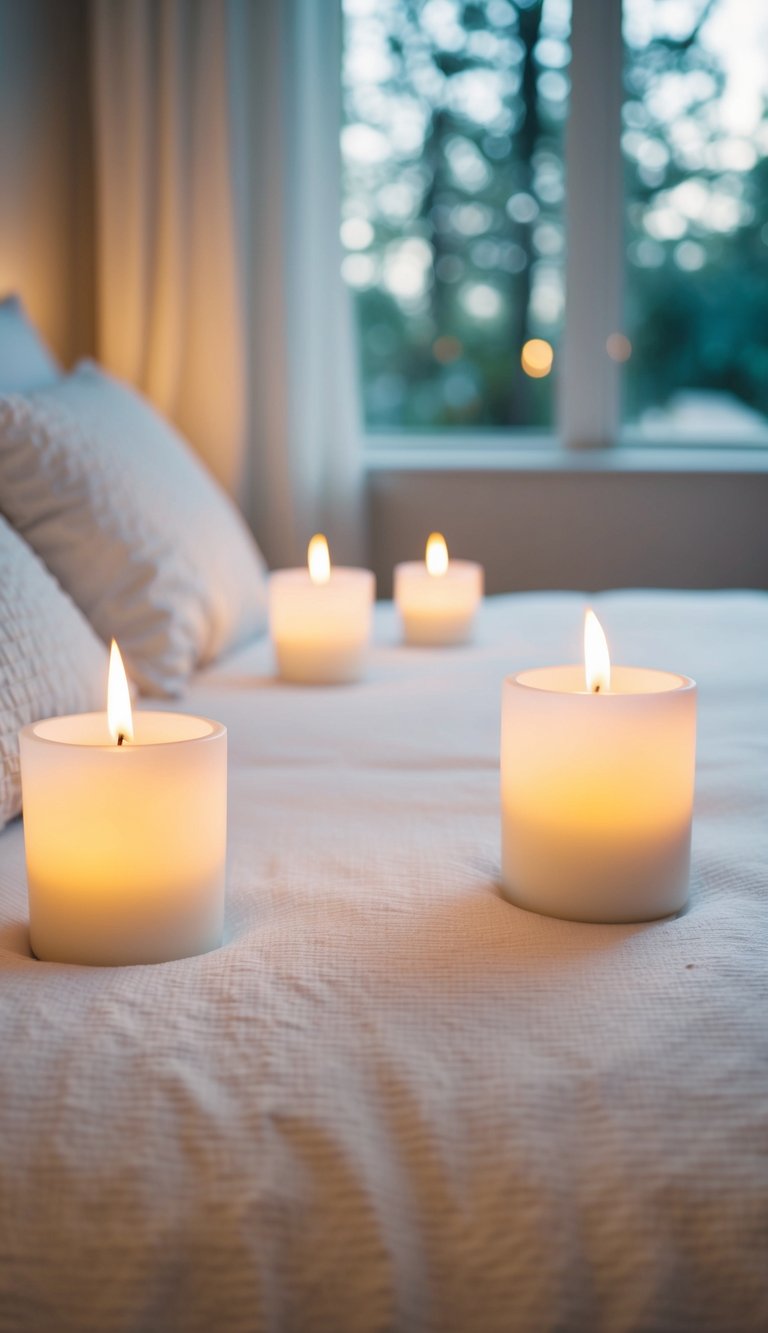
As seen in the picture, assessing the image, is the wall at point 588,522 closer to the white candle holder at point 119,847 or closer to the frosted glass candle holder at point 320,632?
the frosted glass candle holder at point 320,632

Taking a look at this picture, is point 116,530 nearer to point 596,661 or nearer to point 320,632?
point 320,632

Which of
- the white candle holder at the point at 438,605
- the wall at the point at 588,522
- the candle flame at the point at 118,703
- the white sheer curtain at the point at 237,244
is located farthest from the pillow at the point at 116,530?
the wall at the point at 588,522

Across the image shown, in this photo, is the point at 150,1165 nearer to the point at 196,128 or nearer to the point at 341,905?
the point at 341,905

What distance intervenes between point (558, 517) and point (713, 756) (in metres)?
1.83

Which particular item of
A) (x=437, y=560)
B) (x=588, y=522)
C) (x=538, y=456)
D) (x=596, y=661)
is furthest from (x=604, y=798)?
(x=538, y=456)

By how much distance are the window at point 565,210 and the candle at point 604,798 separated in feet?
8.07

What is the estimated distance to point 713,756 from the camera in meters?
1.11

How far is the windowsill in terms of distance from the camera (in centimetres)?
286

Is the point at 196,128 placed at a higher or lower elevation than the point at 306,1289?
higher

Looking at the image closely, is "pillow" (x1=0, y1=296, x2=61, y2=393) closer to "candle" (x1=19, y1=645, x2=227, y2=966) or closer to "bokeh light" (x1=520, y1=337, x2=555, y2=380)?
"candle" (x1=19, y1=645, x2=227, y2=966)


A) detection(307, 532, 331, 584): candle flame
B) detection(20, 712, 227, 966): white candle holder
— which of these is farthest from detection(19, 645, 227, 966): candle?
detection(307, 532, 331, 584): candle flame

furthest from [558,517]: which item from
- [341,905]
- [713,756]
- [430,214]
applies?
[341,905]

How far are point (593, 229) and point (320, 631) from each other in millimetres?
1875

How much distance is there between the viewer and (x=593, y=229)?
2957 millimetres
